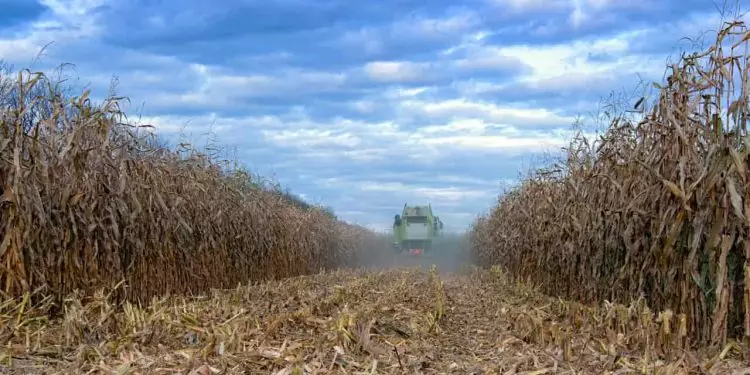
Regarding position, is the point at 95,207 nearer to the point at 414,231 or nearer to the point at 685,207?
the point at 685,207

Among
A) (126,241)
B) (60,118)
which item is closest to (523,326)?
(126,241)

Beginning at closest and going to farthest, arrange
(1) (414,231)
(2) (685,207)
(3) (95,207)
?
1. (2) (685,207)
2. (3) (95,207)
3. (1) (414,231)

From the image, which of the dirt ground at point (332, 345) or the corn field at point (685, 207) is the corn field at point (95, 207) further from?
the corn field at point (685, 207)

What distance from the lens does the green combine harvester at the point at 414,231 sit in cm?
3784

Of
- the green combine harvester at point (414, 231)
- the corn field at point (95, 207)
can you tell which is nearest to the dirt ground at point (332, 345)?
the corn field at point (95, 207)

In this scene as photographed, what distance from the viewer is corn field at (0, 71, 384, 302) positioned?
684 centimetres

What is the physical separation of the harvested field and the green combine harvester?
97.0 ft

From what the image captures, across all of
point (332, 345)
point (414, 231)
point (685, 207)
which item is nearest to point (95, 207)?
point (332, 345)

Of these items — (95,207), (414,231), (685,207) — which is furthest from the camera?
(414,231)

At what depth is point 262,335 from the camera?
623 cm

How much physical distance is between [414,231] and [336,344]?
1265 inches

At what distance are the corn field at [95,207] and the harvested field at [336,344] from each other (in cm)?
53

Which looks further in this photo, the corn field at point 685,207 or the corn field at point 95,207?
the corn field at point 95,207

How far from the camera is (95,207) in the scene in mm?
8078
